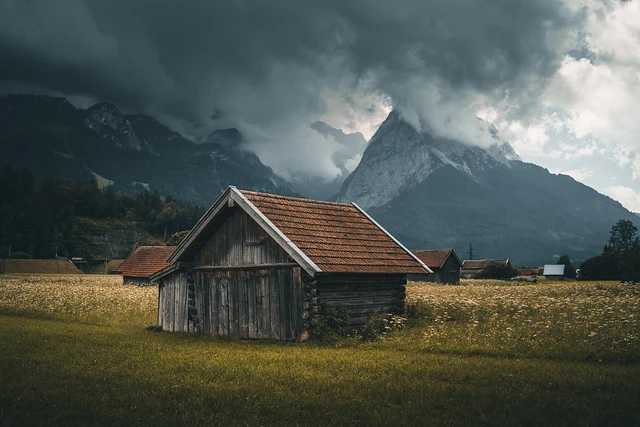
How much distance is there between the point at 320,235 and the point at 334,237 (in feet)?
2.44

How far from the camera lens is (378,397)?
10297 millimetres

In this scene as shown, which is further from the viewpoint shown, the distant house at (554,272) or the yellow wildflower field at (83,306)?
the distant house at (554,272)

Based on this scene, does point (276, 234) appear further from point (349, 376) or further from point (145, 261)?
point (145, 261)

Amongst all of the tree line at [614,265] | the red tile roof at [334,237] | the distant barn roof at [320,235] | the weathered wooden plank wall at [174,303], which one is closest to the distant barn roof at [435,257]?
the tree line at [614,265]

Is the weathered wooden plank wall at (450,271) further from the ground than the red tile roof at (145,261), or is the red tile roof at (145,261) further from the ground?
the red tile roof at (145,261)

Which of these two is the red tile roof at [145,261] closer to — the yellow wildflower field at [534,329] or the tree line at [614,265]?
the yellow wildflower field at [534,329]

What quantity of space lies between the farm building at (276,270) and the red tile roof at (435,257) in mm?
55887

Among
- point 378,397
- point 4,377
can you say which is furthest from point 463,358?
point 4,377

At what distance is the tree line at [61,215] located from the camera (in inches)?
5714

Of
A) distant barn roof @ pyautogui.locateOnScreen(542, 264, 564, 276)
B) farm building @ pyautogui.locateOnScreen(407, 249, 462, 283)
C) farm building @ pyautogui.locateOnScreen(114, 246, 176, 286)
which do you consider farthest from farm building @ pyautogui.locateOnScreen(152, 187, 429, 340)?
distant barn roof @ pyautogui.locateOnScreen(542, 264, 564, 276)

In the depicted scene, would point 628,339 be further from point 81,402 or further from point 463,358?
point 81,402

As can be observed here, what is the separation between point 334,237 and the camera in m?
20.7

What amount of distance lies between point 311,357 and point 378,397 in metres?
4.50

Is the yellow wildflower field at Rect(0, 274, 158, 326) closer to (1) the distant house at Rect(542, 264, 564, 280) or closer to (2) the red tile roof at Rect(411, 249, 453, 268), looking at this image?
(2) the red tile roof at Rect(411, 249, 453, 268)
